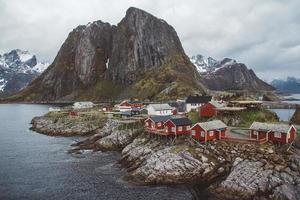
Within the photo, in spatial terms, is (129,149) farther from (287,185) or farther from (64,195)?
(287,185)

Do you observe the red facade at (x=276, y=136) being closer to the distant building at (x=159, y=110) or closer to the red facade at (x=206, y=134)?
the red facade at (x=206, y=134)

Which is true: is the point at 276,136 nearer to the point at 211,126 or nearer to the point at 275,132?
the point at 275,132

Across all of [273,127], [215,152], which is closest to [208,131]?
[215,152]

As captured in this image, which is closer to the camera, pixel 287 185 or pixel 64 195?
pixel 287 185

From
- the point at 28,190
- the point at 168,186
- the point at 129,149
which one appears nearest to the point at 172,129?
the point at 129,149

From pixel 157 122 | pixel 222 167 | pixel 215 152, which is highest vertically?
pixel 157 122

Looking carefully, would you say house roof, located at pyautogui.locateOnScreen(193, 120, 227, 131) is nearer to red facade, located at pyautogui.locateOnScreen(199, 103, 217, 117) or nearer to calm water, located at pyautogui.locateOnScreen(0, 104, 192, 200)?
calm water, located at pyautogui.locateOnScreen(0, 104, 192, 200)

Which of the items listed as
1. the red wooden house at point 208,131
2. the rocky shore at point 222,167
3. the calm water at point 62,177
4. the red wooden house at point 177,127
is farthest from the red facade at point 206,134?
the calm water at point 62,177
